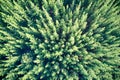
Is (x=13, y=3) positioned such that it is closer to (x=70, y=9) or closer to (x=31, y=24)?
(x=31, y=24)

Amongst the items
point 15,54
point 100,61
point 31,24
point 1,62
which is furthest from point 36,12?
point 100,61

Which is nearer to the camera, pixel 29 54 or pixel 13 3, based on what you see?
pixel 29 54

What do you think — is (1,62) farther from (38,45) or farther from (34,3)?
(34,3)

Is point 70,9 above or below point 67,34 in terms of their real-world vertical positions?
above

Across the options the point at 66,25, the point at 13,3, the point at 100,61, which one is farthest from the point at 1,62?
the point at 100,61

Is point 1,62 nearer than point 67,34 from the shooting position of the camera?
No

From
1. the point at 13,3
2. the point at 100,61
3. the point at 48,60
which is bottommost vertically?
the point at 100,61
